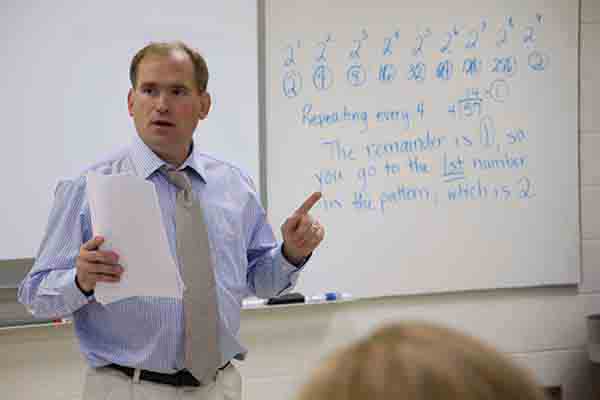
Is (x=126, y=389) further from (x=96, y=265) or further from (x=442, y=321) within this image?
(x=442, y=321)

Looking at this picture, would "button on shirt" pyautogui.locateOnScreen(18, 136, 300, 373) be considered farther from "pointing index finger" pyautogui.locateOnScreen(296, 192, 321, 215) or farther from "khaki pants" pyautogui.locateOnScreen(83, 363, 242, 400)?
"pointing index finger" pyautogui.locateOnScreen(296, 192, 321, 215)

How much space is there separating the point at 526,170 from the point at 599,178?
371mm

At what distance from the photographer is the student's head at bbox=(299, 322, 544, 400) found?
56 cm

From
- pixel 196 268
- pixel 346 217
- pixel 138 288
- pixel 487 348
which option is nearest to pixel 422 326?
pixel 487 348

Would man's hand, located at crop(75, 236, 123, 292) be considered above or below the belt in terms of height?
above

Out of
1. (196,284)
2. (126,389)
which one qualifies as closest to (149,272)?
(196,284)

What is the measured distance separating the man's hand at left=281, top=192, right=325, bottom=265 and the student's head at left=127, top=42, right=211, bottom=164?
0.34 metres

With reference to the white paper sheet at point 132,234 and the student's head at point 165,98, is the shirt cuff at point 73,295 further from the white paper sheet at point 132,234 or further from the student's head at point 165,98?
the student's head at point 165,98

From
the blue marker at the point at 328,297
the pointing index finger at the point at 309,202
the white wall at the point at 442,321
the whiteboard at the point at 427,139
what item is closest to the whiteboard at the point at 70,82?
the whiteboard at the point at 427,139

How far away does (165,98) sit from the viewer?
2.10 m

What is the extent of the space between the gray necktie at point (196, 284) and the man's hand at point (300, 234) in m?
0.21

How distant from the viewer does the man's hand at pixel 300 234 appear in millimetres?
2051

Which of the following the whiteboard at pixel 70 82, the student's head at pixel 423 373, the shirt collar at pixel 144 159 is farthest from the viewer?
the whiteboard at pixel 70 82

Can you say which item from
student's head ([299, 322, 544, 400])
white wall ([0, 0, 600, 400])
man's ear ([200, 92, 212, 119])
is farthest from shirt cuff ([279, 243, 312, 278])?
student's head ([299, 322, 544, 400])
